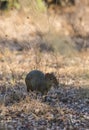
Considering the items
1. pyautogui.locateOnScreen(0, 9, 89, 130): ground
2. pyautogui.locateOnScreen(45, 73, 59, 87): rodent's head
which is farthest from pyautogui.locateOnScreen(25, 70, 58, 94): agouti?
pyautogui.locateOnScreen(0, 9, 89, 130): ground

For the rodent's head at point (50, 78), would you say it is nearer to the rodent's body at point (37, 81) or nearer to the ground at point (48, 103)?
the rodent's body at point (37, 81)

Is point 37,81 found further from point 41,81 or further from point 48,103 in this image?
point 48,103

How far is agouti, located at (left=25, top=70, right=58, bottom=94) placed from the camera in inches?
330

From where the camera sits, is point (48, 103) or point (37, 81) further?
point (37, 81)

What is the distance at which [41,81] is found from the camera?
27.5 ft

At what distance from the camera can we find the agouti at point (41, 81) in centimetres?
838

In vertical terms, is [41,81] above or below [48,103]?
above

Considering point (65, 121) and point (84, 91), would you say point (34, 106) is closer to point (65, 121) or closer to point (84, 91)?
point (65, 121)

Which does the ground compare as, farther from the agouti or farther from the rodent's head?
the rodent's head

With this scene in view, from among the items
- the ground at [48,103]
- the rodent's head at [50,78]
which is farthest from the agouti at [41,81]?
the ground at [48,103]

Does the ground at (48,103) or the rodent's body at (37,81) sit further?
the rodent's body at (37,81)

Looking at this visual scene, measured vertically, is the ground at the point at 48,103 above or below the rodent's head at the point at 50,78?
below

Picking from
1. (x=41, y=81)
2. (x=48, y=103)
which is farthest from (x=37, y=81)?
(x=48, y=103)

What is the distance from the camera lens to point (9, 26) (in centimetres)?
1827
